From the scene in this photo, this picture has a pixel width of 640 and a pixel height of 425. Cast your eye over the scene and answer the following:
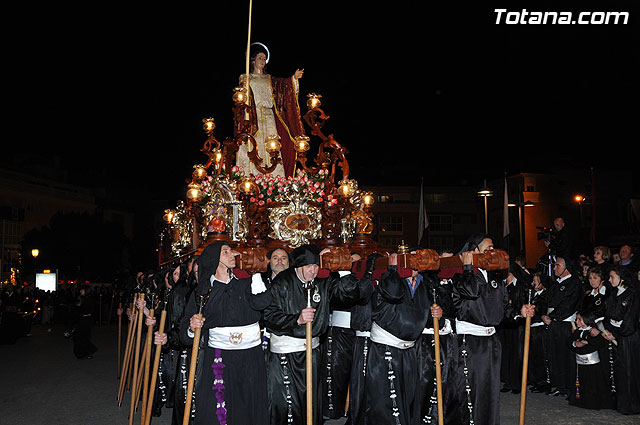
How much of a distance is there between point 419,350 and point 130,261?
46215 millimetres

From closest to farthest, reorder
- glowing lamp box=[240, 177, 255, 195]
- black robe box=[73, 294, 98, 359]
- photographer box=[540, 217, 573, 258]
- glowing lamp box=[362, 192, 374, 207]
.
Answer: glowing lamp box=[240, 177, 255, 195]
glowing lamp box=[362, 192, 374, 207]
photographer box=[540, 217, 573, 258]
black robe box=[73, 294, 98, 359]

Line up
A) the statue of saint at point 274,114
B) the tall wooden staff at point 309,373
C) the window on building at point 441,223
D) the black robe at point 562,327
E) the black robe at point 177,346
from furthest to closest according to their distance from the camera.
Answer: the window on building at point 441,223 < the statue of saint at point 274,114 < the black robe at point 562,327 < the black robe at point 177,346 < the tall wooden staff at point 309,373

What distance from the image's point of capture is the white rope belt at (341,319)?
8.25m

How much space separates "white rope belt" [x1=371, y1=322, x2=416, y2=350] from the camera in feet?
21.6

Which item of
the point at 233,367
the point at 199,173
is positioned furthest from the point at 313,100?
the point at 233,367

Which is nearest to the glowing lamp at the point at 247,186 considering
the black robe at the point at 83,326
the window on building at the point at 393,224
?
the black robe at the point at 83,326

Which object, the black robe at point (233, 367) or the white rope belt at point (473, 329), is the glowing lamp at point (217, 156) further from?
the white rope belt at point (473, 329)

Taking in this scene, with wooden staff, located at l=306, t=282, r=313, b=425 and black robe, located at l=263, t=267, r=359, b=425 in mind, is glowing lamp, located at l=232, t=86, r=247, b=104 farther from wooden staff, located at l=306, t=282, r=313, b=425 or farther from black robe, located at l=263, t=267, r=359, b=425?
wooden staff, located at l=306, t=282, r=313, b=425

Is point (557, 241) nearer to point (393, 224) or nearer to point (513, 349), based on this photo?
point (513, 349)

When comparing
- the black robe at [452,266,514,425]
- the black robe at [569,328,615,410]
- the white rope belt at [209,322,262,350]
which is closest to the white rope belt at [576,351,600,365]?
the black robe at [569,328,615,410]

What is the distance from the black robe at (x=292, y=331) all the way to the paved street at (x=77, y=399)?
2.12 metres

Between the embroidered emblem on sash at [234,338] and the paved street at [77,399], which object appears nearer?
the embroidered emblem on sash at [234,338]

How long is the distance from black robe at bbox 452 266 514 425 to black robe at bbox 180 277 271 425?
2546mm

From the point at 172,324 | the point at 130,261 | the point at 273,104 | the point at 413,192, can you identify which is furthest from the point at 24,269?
the point at 172,324
